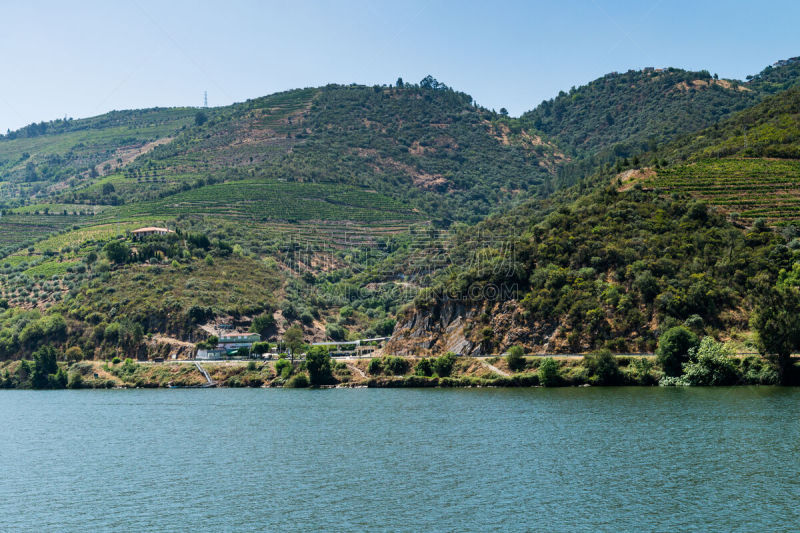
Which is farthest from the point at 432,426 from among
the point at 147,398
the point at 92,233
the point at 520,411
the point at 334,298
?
the point at 92,233

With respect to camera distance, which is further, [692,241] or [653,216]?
[653,216]

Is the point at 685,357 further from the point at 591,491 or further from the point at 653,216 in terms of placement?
the point at 591,491

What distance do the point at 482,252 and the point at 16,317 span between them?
73.3 meters

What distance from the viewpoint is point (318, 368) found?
91.1m

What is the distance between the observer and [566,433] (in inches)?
1954

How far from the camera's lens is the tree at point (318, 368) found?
91.0 meters

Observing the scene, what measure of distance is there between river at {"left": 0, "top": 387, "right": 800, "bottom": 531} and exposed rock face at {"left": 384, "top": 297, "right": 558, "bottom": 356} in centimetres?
1518

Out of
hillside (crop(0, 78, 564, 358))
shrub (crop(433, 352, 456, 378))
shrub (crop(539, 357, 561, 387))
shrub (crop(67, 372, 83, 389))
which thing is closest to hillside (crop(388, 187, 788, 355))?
shrub (crop(433, 352, 456, 378))

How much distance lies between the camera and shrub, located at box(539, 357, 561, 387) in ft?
244

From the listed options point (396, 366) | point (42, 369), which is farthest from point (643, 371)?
point (42, 369)

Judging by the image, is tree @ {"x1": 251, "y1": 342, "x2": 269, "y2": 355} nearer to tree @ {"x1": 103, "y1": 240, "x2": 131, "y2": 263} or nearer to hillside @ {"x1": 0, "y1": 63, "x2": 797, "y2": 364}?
hillside @ {"x1": 0, "y1": 63, "x2": 797, "y2": 364}

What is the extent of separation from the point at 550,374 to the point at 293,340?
43.9m

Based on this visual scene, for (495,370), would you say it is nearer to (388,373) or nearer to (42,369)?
(388,373)

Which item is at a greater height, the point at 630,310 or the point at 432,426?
the point at 630,310
